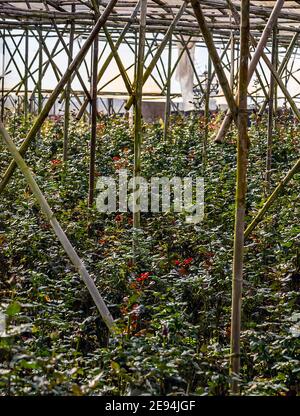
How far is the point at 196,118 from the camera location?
16.6 meters

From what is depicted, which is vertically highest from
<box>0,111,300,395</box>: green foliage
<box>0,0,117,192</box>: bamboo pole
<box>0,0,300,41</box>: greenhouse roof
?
<box>0,0,300,41</box>: greenhouse roof

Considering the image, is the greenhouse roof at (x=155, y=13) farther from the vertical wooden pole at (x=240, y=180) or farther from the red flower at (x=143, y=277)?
the vertical wooden pole at (x=240, y=180)

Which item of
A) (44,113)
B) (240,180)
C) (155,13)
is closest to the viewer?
(240,180)

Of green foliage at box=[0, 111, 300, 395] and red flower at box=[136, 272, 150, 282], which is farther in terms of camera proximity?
red flower at box=[136, 272, 150, 282]

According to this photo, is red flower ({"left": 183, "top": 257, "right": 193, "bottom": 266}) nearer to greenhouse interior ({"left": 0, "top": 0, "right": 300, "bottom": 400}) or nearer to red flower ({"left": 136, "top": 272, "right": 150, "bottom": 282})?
greenhouse interior ({"left": 0, "top": 0, "right": 300, "bottom": 400})

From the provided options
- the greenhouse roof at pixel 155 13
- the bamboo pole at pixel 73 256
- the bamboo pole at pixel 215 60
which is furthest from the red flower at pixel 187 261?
the greenhouse roof at pixel 155 13

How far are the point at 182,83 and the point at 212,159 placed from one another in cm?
1330

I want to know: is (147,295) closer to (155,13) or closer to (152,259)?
(152,259)

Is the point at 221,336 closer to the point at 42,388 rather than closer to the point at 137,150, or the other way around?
the point at 137,150

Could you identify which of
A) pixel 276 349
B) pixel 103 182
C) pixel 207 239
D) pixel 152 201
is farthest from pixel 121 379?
pixel 103 182

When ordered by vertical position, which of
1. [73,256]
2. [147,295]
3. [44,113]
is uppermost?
[44,113]

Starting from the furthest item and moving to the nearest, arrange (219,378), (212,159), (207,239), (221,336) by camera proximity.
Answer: (212,159) < (207,239) < (221,336) < (219,378)

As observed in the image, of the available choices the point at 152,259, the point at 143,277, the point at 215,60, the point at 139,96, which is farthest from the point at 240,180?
the point at 139,96

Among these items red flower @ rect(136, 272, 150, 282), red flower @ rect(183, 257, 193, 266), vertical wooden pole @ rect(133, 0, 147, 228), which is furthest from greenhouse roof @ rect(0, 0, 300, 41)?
red flower @ rect(136, 272, 150, 282)
